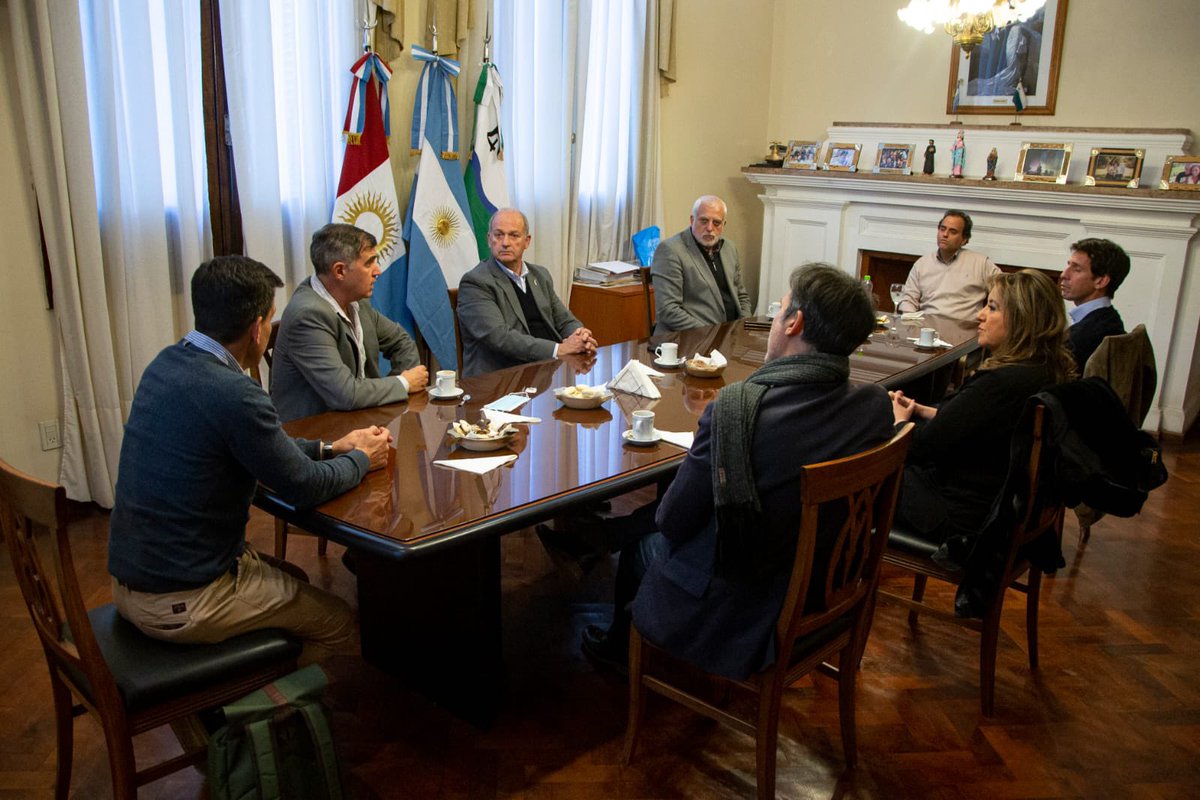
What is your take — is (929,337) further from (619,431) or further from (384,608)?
(384,608)

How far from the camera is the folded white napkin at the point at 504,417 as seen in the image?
2506 mm

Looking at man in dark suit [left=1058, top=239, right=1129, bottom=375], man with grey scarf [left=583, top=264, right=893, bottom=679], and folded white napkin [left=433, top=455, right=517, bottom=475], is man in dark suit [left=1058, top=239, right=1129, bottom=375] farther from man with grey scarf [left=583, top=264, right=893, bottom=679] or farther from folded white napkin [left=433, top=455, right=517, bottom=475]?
folded white napkin [left=433, top=455, right=517, bottom=475]

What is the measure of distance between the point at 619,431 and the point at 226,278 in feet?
3.41

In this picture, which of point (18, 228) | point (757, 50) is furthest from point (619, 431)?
point (757, 50)

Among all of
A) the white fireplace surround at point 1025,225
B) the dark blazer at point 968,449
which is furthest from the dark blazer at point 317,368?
the white fireplace surround at point 1025,225

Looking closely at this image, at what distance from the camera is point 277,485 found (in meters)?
1.89

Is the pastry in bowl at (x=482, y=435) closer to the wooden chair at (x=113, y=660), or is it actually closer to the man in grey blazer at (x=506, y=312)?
the wooden chair at (x=113, y=660)

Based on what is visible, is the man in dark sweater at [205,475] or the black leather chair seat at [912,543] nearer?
the man in dark sweater at [205,475]

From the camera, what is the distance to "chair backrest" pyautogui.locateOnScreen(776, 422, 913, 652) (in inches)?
71.9

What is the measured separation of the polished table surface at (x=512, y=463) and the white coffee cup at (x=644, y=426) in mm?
31

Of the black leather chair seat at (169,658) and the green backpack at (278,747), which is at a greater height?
the black leather chair seat at (169,658)

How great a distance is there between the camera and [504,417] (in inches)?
100

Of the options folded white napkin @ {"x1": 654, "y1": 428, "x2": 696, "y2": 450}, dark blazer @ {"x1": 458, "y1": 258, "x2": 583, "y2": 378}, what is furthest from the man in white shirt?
folded white napkin @ {"x1": 654, "y1": 428, "x2": 696, "y2": 450}

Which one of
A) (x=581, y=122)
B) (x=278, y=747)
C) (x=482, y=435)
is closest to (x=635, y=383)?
(x=482, y=435)
